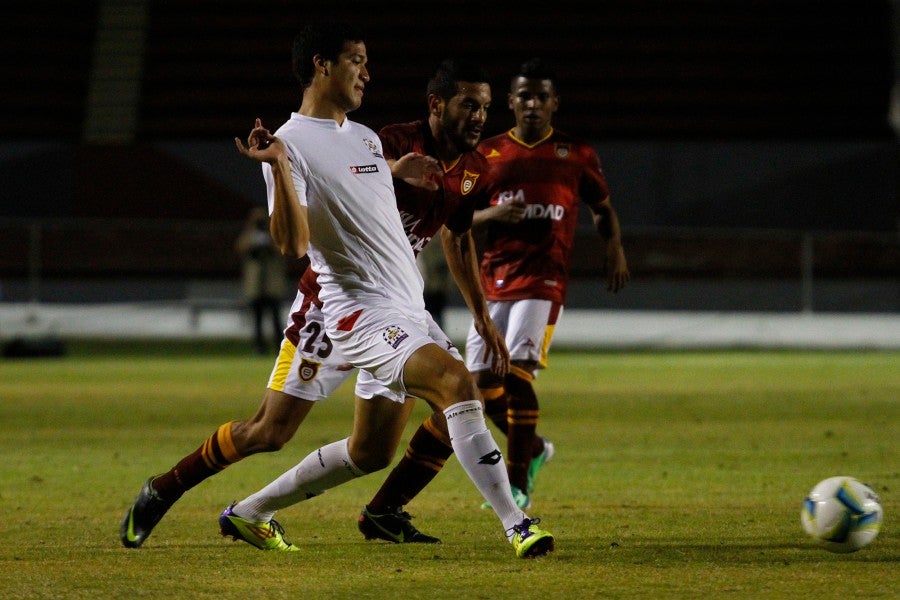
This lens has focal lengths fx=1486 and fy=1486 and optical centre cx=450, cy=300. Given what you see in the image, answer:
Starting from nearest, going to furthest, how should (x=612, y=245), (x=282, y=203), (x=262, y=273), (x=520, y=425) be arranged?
(x=282, y=203) < (x=520, y=425) < (x=612, y=245) < (x=262, y=273)

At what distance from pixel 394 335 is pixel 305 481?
2.89 feet

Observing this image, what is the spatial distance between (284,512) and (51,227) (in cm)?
1778

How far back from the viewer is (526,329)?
823 cm

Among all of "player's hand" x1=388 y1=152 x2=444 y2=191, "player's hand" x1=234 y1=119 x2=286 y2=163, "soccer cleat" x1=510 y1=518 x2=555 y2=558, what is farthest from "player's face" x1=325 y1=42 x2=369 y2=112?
"soccer cleat" x1=510 y1=518 x2=555 y2=558

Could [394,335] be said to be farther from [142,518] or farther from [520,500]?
[520,500]

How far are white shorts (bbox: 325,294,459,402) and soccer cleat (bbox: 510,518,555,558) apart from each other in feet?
2.28

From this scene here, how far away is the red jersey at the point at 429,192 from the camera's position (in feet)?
21.1

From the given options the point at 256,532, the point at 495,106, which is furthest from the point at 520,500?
the point at 495,106

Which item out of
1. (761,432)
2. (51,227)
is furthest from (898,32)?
(761,432)

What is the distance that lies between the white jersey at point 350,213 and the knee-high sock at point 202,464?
2.57 feet

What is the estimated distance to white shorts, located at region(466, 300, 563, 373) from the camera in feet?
26.8

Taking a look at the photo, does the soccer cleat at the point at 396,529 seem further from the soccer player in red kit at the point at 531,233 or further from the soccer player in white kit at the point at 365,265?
the soccer player in red kit at the point at 531,233

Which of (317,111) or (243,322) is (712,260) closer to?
(243,322)

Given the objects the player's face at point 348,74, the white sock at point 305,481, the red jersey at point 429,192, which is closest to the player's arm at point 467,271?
the red jersey at point 429,192
